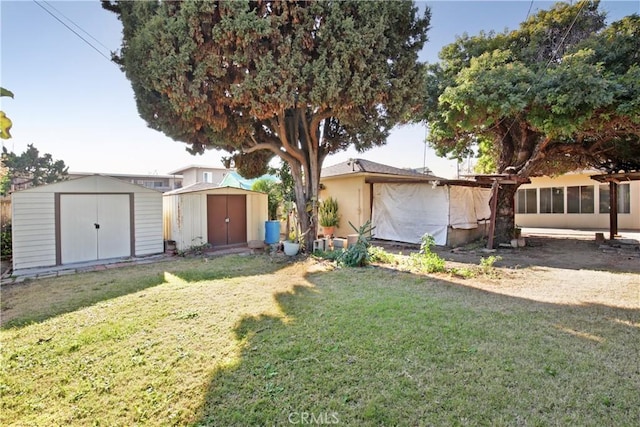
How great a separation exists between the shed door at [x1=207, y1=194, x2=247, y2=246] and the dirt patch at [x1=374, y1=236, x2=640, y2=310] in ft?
17.4

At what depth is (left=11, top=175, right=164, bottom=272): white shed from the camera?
7.46m

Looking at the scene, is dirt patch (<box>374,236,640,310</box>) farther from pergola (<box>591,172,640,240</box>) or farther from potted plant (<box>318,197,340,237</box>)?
A: potted plant (<box>318,197,340,237</box>)

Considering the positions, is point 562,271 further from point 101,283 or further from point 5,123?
point 101,283

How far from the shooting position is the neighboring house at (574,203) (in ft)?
48.2

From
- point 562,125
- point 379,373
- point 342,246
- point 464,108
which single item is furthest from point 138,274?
point 562,125

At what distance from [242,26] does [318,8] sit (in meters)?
1.66

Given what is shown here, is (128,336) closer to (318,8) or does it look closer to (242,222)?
(318,8)

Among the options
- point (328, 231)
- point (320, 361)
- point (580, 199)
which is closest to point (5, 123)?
point (320, 361)

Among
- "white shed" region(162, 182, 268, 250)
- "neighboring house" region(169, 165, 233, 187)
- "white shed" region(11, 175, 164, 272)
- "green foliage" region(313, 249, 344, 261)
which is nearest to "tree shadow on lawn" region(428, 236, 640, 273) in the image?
"green foliage" region(313, 249, 344, 261)

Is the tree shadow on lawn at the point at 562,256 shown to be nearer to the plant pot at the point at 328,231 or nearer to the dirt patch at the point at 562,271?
the dirt patch at the point at 562,271

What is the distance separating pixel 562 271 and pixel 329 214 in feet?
25.7

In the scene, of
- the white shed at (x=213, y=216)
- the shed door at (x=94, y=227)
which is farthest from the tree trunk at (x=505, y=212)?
the shed door at (x=94, y=227)

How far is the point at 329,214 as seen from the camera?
12828 millimetres

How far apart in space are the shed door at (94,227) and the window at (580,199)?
19.9 m
